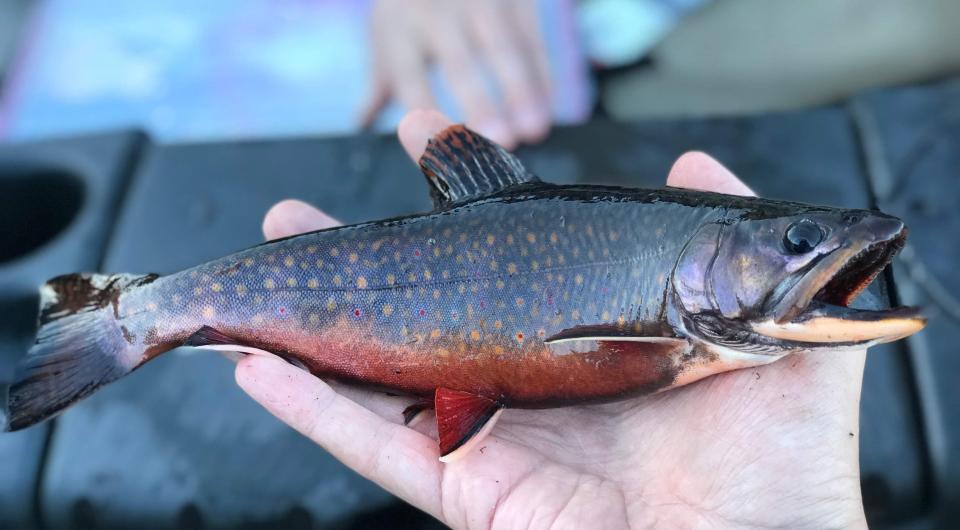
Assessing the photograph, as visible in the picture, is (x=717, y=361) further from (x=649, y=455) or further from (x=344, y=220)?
(x=344, y=220)

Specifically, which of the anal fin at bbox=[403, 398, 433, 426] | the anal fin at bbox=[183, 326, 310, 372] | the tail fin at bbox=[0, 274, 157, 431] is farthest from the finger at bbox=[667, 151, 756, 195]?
the tail fin at bbox=[0, 274, 157, 431]

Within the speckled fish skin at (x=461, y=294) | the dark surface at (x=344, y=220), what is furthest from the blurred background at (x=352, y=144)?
the speckled fish skin at (x=461, y=294)

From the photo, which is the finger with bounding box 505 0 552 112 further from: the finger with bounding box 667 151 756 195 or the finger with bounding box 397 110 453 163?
the finger with bounding box 667 151 756 195

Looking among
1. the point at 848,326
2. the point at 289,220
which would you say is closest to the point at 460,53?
the point at 289,220

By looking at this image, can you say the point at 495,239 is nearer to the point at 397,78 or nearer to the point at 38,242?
the point at 397,78

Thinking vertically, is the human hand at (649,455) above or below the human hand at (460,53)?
below

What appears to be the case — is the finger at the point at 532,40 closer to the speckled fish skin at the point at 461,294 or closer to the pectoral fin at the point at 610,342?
the speckled fish skin at the point at 461,294

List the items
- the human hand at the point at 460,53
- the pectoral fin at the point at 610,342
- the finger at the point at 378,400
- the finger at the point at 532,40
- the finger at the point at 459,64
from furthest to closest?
the finger at the point at 532,40 < the human hand at the point at 460,53 < the finger at the point at 459,64 < the finger at the point at 378,400 < the pectoral fin at the point at 610,342
